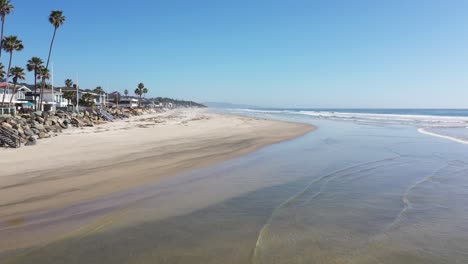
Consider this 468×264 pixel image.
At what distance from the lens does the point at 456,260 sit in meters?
5.27

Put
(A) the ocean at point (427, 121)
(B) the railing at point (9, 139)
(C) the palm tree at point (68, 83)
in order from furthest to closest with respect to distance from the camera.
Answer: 1. (C) the palm tree at point (68, 83)
2. (A) the ocean at point (427, 121)
3. (B) the railing at point (9, 139)

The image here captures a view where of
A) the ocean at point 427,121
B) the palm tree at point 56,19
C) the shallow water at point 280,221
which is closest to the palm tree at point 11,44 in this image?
the palm tree at point 56,19

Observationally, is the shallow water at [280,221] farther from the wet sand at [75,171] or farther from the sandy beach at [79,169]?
the sandy beach at [79,169]

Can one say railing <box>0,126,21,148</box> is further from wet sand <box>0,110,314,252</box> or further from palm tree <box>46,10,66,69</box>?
palm tree <box>46,10,66,69</box>

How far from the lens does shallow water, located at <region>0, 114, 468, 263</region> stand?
5406mm

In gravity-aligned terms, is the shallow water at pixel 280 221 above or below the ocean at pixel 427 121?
below

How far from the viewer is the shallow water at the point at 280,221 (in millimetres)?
5406

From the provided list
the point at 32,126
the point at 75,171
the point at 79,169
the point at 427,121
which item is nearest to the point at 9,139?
the point at 79,169

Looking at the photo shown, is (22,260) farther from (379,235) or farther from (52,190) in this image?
(379,235)

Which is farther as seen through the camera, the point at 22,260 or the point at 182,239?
the point at 182,239

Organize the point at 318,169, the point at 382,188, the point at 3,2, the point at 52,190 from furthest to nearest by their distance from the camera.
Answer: the point at 3,2
the point at 318,169
the point at 382,188
the point at 52,190

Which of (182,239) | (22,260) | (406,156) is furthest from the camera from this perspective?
Result: (406,156)

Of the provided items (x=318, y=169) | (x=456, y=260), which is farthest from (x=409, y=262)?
(x=318, y=169)

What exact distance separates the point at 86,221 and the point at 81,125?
1284 inches
